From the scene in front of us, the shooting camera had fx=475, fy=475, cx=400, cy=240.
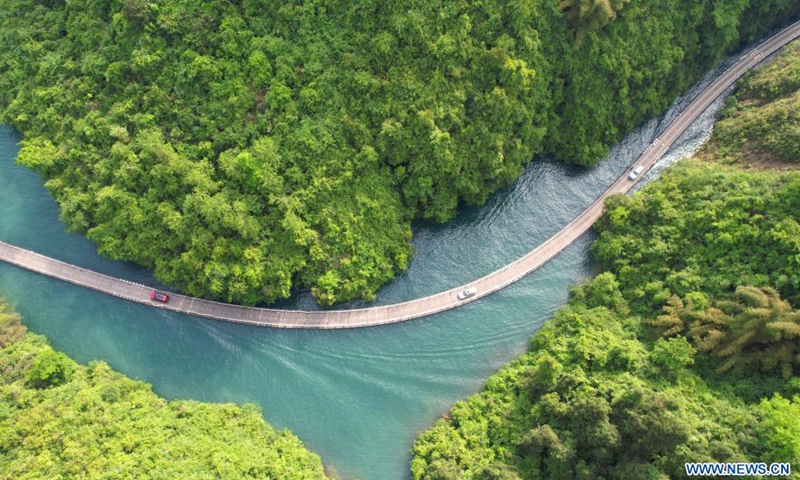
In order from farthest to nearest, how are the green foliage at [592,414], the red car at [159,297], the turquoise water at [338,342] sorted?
1. the red car at [159,297]
2. the turquoise water at [338,342]
3. the green foliage at [592,414]

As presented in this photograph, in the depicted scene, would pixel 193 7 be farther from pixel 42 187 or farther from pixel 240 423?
pixel 240 423

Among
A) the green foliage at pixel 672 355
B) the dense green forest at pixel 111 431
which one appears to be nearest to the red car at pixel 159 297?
the dense green forest at pixel 111 431

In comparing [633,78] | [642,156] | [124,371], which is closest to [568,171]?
[642,156]

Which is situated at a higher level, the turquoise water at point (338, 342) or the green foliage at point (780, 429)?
the turquoise water at point (338, 342)

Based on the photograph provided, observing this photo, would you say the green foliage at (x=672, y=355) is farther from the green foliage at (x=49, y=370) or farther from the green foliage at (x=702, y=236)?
the green foliage at (x=49, y=370)

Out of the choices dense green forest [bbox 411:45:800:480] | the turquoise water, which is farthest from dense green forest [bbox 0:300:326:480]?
dense green forest [bbox 411:45:800:480]

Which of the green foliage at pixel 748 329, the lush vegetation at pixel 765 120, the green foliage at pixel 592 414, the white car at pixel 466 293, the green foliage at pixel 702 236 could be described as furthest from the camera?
the lush vegetation at pixel 765 120

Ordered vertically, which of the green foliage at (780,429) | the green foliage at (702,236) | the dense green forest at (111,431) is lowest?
the green foliage at (780,429)

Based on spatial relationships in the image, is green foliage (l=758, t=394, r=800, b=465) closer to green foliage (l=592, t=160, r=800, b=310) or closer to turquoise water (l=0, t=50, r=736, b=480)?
green foliage (l=592, t=160, r=800, b=310)
